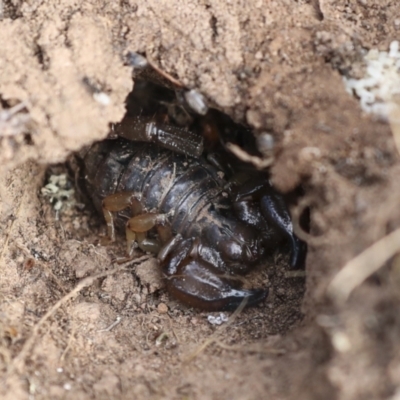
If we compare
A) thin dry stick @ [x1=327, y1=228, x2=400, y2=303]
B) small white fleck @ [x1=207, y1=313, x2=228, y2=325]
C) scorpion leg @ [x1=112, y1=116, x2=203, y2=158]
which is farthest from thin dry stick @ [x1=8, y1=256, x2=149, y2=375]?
thin dry stick @ [x1=327, y1=228, x2=400, y2=303]

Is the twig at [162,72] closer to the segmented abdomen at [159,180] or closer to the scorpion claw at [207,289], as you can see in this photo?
the segmented abdomen at [159,180]

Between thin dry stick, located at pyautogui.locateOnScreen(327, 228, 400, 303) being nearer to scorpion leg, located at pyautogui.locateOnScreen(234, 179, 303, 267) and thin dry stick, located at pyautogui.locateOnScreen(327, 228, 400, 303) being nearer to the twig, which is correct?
scorpion leg, located at pyautogui.locateOnScreen(234, 179, 303, 267)

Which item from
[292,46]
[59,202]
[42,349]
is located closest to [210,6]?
[292,46]

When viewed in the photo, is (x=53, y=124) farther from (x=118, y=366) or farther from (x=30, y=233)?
(x=118, y=366)

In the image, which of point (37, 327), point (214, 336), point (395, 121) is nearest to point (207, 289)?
point (214, 336)

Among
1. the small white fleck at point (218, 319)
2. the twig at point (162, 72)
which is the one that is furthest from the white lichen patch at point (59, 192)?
the small white fleck at point (218, 319)

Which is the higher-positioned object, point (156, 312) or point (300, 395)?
point (300, 395)

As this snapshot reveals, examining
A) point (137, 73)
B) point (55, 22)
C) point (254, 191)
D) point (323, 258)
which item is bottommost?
point (254, 191)

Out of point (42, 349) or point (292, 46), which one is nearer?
point (42, 349)
